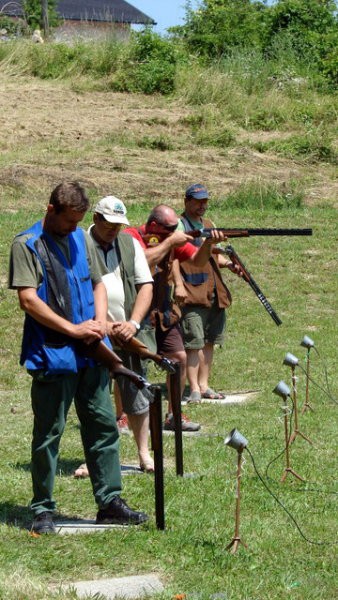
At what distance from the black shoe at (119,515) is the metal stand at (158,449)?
0.72ft

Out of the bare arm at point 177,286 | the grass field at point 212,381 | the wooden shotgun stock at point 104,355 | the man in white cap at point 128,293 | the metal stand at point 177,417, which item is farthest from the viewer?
the bare arm at point 177,286

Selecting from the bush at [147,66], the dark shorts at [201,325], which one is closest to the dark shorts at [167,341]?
the dark shorts at [201,325]

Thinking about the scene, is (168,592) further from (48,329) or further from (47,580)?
(48,329)

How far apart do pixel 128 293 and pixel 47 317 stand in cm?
148

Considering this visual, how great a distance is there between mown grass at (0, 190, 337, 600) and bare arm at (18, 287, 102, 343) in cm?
107

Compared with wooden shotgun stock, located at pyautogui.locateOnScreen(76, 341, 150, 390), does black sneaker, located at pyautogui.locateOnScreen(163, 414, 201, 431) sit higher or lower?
lower

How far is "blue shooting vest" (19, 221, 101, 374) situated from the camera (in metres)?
6.00

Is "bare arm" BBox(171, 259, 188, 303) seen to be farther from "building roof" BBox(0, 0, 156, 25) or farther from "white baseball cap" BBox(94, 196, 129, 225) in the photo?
"building roof" BBox(0, 0, 156, 25)

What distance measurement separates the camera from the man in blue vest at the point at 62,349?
5973 mm

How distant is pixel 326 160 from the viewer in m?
21.6

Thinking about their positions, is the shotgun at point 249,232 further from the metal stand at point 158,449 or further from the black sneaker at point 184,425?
the metal stand at point 158,449

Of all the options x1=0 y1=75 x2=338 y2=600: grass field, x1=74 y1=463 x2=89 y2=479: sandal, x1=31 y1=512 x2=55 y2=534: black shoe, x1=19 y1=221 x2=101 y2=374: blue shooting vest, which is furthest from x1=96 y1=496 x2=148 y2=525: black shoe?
x1=74 y1=463 x2=89 y2=479: sandal

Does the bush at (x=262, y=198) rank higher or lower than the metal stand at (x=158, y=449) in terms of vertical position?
lower

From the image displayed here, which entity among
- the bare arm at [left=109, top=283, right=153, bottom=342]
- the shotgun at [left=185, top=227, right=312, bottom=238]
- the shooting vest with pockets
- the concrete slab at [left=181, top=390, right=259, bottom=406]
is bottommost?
the concrete slab at [left=181, top=390, right=259, bottom=406]
